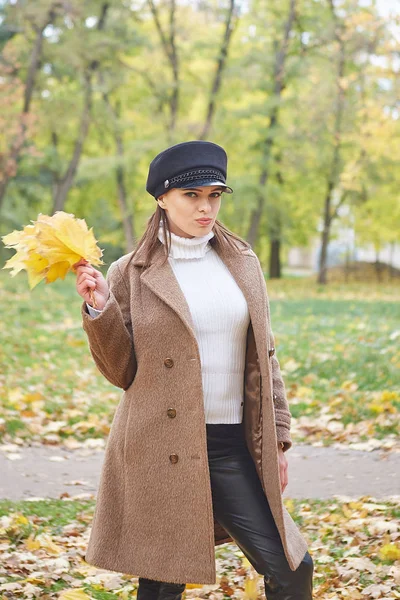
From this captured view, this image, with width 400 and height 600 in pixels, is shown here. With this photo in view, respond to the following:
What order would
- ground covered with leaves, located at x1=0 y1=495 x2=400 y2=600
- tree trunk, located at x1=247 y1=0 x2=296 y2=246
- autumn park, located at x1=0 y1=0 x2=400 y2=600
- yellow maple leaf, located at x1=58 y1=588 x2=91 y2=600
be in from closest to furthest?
1. yellow maple leaf, located at x1=58 y1=588 x2=91 y2=600
2. ground covered with leaves, located at x1=0 y1=495 x2=400 y2=600
3. autumn park, located at x1=0 y1=0 x2=400 y2=600
4. tree trunk, located at x1=247 y1=0 x2=296 y2=246

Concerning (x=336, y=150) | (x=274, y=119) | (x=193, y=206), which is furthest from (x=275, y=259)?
(x=193, y=206)

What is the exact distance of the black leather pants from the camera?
294cm

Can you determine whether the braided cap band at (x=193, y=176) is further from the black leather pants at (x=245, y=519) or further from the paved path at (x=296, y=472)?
the paved path at (x=296, y=472)

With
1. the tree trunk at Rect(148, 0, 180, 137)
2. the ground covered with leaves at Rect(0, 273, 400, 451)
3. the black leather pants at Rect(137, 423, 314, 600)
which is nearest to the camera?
the black leather pants at Rect(137, 423, 314, 600)

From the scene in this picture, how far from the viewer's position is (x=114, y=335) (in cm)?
308

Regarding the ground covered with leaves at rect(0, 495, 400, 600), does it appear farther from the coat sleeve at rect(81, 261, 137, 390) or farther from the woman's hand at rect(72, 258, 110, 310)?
the woman's hand at rect(72, 258, 110, 310)

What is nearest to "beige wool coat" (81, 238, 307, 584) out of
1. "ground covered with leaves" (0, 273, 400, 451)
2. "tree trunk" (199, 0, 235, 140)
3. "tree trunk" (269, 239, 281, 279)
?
"ground covered with leaves" (0, 273, 400, 451)

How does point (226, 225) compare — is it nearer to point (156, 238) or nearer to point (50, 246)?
point (156, 238)

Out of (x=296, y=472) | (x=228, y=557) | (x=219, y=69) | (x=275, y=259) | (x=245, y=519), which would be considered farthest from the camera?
(x=275, y=259)

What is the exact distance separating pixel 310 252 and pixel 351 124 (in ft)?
170

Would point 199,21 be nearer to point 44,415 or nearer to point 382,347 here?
point 382,347

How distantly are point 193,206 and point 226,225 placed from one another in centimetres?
2701

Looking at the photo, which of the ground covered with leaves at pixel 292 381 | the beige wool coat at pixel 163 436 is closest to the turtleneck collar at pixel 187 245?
the beige wool coat at pixel 163 436

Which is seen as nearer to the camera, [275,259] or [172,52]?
[172,52]
